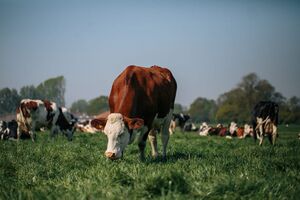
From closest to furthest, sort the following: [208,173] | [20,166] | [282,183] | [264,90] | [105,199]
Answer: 1. [105,199]
2. [282,183]
3. [208,173]
4. [20,166]
5. [264,90]

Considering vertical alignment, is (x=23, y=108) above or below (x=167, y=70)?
below

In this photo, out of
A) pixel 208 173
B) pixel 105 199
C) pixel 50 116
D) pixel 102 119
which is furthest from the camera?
pixel 50 116

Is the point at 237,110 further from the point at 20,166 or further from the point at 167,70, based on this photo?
the point at 20,166

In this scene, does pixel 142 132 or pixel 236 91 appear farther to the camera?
pixel 236 91

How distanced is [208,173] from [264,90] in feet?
253

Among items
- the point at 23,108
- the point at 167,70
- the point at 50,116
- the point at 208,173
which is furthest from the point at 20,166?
the point at 50,116

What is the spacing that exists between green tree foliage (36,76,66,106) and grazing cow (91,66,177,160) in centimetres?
11698

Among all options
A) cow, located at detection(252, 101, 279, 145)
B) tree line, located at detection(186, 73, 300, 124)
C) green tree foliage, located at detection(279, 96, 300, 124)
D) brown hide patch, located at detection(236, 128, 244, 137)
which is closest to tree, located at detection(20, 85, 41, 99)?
tree line, located at detection(186, 73, 300, 124)

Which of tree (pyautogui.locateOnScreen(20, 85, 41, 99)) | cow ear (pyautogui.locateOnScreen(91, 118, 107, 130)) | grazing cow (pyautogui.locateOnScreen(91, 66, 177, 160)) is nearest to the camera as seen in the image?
grazing cow (pyautogui.locateOnScreen(91, 66, 177, 160))

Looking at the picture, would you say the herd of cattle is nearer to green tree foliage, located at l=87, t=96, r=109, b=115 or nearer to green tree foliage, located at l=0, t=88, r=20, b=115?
green tree foliage, located at l=0, t=88, r=20, b=115

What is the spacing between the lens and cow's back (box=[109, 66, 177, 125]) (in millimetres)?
7988

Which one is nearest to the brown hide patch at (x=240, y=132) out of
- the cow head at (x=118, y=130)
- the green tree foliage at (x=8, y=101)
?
the cow head at (x=118, y=130)

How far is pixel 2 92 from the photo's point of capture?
83062mm

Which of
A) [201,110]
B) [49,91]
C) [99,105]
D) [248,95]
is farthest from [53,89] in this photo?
[248,95]
